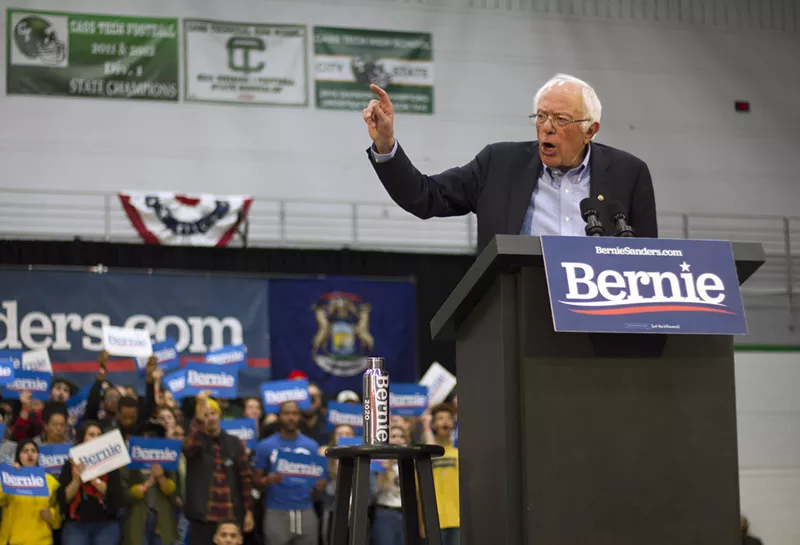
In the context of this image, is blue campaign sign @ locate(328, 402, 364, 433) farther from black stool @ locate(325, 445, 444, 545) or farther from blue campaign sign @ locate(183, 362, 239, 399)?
black stool @ locate(325, 445, 444, 545)

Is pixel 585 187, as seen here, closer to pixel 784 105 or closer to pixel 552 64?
pixel 552 64

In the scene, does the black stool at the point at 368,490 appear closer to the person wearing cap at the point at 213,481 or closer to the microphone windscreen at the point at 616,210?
the microphone windscreen at the point at 616,210

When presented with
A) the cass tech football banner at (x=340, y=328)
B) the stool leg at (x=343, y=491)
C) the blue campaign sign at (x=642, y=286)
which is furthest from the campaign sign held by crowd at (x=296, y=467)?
the blue campaign sign at (x=642, y=286)

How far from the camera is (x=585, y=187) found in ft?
7.55

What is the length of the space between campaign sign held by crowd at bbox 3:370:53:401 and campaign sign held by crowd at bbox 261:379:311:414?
1.62 m

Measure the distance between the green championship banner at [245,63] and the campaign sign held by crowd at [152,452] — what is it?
4.11 m

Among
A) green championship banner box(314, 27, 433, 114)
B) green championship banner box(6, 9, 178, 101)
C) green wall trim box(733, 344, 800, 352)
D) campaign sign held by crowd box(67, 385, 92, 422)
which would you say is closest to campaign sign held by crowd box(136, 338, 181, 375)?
campaign sign held by crowd box(67, 385, 92, 422)

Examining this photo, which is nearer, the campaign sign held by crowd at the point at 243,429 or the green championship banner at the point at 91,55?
the campaign sign held by crowd at the point at 243,429

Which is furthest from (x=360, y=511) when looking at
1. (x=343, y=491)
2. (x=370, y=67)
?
(x=370, y=67)

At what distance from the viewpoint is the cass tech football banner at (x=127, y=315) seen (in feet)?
27.3

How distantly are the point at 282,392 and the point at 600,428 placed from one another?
6.41 meters

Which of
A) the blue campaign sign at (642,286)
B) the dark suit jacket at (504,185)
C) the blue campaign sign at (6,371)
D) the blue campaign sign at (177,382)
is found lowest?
the blue campaign sign at (177,382)

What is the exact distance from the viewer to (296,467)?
299 inches

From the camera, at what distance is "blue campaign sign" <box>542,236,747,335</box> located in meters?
1.74
